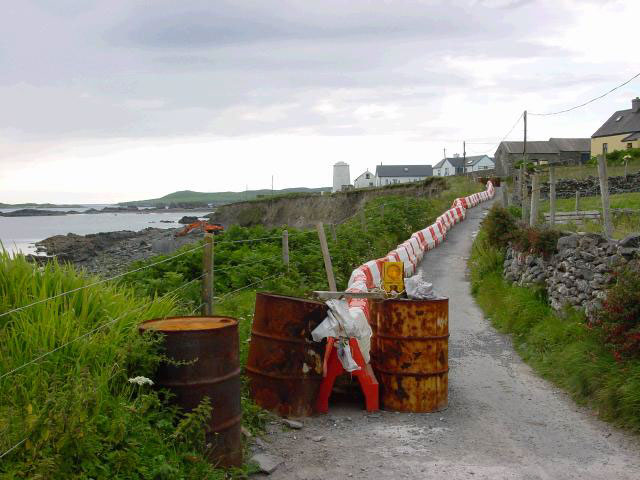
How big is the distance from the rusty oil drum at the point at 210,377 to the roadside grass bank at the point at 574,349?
405 cm

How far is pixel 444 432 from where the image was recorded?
6.77 m

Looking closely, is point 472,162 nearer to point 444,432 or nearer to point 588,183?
point 588,183

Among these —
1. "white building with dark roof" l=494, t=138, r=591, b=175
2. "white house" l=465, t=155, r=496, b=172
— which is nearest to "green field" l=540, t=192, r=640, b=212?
"white building with dark roof" l=494, t=138, r=591, b=175

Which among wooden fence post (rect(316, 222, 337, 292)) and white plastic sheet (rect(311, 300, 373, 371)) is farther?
wooden fence post (rect(316, 222, 337, 292))

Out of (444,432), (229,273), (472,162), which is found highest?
(472,162)

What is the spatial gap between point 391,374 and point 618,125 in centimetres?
8174

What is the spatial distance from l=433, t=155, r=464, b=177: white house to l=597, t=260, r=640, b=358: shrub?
400ft

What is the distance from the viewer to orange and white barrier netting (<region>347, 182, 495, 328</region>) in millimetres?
9400

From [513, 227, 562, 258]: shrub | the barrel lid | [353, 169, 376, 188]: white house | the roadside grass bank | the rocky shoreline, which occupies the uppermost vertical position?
[353, 169, 376, 188]: white house

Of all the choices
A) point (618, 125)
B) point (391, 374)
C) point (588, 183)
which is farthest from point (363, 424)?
point (618, 125)

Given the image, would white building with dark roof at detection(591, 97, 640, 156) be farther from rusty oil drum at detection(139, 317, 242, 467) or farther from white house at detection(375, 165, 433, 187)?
rusty oil drum at detection(139, 317, 242, 467)

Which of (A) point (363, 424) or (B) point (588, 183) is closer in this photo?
(A) point (363, 424)

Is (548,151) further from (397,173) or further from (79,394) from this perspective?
(79,394)

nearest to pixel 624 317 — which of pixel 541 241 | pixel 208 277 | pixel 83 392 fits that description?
pixel 541 241
